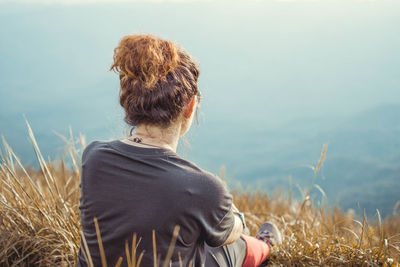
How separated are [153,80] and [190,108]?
195 mm

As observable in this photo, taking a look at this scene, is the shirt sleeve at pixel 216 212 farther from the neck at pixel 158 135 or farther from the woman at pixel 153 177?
the neck at pixel 158 135

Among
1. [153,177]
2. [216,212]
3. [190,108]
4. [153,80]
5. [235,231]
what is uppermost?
[153,80]

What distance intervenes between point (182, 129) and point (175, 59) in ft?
0.90

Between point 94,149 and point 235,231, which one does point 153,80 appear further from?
point 235,231

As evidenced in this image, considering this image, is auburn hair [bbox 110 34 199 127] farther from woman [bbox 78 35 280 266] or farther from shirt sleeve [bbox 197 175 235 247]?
shirt sleeve [bbox 197 175 235 247]

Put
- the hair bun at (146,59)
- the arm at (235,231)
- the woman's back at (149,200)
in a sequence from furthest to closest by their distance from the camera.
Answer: the arm at (235,231) < the hair bun at (146,59) < the woman's back at (149,200)

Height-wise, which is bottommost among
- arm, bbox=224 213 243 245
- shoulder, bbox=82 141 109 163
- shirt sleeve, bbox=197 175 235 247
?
arm, bbox=224 213 243 245

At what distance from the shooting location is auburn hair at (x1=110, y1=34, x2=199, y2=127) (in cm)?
136

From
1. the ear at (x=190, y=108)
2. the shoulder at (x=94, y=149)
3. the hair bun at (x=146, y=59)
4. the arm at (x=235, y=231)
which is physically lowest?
the arm at (x=235, y=231)

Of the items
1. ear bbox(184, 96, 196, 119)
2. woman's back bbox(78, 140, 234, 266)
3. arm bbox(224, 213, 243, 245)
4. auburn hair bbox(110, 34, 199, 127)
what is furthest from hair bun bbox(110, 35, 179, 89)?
arm bbox(224, 213, 243, 245)

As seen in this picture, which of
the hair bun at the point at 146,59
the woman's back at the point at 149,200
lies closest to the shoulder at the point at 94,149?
the woman's back at the point at 149,200

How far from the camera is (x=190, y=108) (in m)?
1.47

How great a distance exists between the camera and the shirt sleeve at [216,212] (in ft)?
4.15

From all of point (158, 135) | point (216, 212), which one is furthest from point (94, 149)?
point (216, 212)
